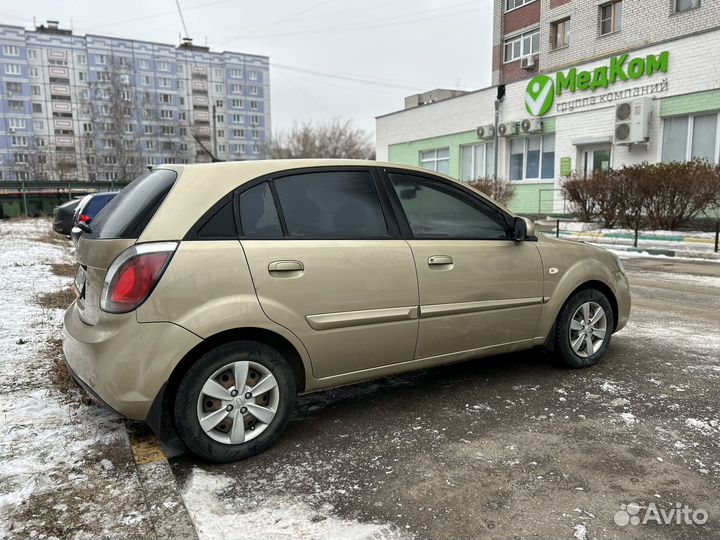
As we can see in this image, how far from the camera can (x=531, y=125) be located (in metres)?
23.9

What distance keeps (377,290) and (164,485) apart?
158 centimetres

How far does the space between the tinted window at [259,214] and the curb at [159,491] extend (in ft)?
4.32

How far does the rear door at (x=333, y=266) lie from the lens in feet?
10.3

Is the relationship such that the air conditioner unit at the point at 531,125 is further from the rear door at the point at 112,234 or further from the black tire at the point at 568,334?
the rear door at the point at 112,234

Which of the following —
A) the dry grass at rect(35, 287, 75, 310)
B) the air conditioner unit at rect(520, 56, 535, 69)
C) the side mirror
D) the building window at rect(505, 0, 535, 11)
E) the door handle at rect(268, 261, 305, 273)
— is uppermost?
the building window at rect(505, 0, 535, 11)

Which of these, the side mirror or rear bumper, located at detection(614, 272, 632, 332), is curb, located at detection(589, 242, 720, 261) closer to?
rear bumper, located at detection(614, 272, 632, 332)

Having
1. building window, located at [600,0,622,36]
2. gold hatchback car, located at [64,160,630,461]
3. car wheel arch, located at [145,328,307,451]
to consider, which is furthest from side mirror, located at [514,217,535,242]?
building window, located at [600,0,622,36]

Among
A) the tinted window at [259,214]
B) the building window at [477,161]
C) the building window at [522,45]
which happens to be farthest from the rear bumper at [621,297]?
the building window at [522,45]

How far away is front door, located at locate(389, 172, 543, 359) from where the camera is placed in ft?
12.1

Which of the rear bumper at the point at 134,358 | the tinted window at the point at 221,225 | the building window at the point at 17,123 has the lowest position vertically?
the rear bumper at the point at 134,358

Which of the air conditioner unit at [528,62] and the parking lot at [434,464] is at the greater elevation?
the air conditioner unit at [528,62]

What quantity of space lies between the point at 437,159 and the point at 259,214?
28.0 m

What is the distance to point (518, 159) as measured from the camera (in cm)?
2561

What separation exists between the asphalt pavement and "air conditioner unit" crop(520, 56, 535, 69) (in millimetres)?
24997
